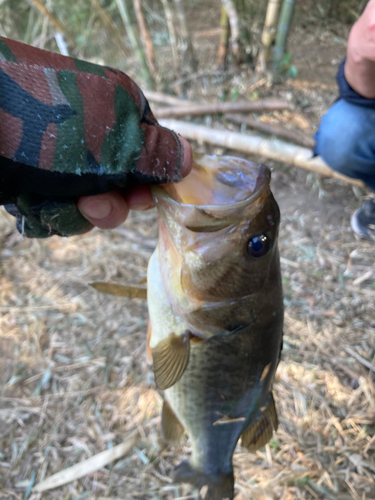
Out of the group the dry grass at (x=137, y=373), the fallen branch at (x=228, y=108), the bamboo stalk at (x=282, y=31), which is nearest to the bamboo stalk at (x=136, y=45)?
the fallen branch at (x=228, y=108)

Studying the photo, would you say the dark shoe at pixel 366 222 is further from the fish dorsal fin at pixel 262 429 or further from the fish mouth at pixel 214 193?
the fish mouth at pixel 214 193

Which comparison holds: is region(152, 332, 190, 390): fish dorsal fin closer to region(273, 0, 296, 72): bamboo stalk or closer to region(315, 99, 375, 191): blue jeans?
region(315, 99, 375, 191): blue jeans

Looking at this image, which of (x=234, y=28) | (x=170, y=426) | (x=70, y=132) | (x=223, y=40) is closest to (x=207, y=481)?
(x=170, y=426)

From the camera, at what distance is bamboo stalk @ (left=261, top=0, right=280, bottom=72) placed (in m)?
3.85

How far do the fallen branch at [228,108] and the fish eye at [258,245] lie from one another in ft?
10.4

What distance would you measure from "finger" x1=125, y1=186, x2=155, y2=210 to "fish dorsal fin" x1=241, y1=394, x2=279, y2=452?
96 cm

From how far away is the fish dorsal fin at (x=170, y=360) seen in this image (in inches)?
45.9

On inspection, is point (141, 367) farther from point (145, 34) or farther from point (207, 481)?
point (145, 34)

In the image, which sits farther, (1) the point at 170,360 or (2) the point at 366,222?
(2) the point at 366,222

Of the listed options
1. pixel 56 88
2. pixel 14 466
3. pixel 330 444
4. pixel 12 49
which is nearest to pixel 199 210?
pixel 56 88

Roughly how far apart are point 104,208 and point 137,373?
1538 millimetres

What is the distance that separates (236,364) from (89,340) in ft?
4.93

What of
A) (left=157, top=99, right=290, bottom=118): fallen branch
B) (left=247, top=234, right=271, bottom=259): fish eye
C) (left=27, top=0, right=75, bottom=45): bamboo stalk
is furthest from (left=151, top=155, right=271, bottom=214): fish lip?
(left=27, top=0, right=75, bottom=45): bamboo stalk

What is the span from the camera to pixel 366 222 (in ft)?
9.11
